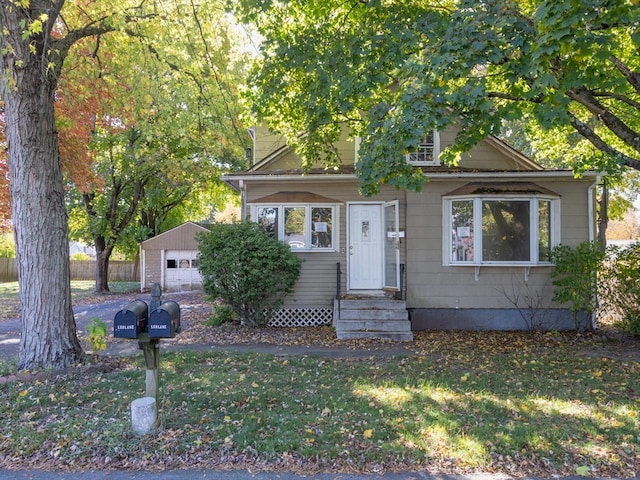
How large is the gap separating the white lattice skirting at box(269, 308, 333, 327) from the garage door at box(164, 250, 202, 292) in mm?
12504

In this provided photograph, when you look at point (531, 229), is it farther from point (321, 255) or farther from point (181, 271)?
point (181, 271)

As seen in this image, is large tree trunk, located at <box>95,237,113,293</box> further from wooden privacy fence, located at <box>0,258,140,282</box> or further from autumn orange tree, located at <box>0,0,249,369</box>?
autumn orange tree, located at <box>0,0,249,369</box>

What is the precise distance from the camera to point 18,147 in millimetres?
5750

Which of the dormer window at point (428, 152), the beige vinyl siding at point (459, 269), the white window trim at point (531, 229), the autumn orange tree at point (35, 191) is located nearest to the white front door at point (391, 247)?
the beige vinyl siding at point (459, 269)

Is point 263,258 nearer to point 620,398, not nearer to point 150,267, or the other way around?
point 620,398

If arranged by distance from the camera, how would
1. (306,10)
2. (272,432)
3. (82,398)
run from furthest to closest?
(306,10), (82,398), (272,432)

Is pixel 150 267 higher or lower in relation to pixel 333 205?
lower

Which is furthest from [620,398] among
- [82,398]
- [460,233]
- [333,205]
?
[333,205]

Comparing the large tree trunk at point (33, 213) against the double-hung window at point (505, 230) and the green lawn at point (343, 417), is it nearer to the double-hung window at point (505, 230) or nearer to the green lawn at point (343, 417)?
the green lawn at point (343, 417)

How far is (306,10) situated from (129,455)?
Result: 885 cm

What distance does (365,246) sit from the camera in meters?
10.8

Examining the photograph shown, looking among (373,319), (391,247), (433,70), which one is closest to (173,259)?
(391,247)

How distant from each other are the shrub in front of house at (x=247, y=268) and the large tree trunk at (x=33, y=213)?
3841 mm

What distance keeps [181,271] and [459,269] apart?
51.8ft
